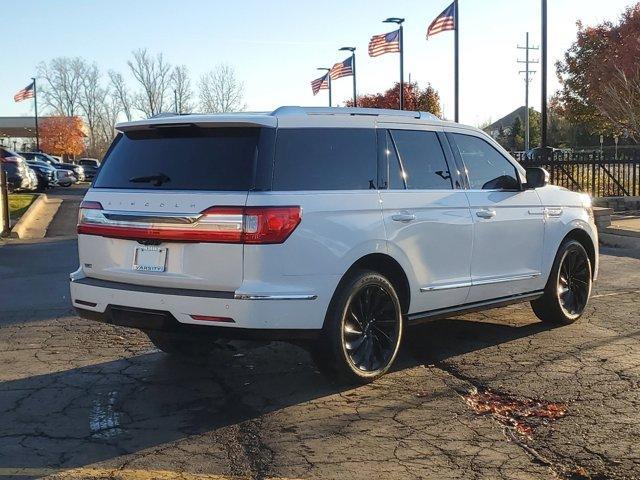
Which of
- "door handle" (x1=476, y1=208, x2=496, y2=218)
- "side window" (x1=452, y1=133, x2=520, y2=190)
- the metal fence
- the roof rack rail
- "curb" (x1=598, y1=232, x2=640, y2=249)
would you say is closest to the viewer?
the roof rack rail

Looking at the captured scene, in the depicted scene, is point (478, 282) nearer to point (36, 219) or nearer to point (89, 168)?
point (36, 219)

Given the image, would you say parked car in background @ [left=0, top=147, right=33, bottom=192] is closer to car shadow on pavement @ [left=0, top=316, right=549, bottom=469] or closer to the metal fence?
the metal fence

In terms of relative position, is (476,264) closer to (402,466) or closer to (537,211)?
(537,211)

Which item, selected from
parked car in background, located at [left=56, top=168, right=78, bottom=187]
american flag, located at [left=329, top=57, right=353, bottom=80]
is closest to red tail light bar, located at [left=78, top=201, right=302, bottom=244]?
american flag, located at [left=329, top=57, right=353, bottom=80]

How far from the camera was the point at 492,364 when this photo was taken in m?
5.95

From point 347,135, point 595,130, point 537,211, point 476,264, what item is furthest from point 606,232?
point 595,130

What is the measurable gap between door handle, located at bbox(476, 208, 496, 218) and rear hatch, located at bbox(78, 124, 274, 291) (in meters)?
2.15

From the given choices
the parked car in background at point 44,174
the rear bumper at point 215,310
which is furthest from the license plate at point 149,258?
the parked car in background at point 44,174

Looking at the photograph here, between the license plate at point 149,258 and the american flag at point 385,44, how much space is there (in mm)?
29312

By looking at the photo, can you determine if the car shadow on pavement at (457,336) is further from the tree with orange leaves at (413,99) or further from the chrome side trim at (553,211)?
the tree with orange leaves at (413,99)

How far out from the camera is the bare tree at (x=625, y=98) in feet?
99.6

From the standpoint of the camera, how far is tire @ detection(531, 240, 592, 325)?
280 inches

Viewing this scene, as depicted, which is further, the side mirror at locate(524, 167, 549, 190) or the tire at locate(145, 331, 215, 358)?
the side mirror at locate(524, 167, 549, 190)

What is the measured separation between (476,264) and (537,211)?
107 cm
